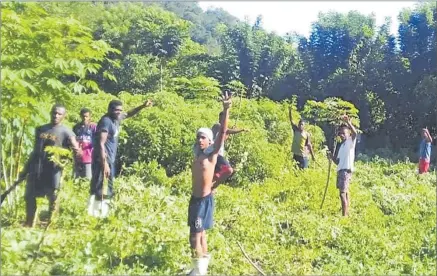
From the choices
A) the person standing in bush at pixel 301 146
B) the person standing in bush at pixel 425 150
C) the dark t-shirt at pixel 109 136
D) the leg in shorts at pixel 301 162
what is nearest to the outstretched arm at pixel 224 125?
the dark t-shirt at pixel 109 136

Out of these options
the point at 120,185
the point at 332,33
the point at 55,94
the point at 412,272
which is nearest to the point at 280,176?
the point at 120,185

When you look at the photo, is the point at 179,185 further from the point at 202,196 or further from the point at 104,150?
the point at 202,196

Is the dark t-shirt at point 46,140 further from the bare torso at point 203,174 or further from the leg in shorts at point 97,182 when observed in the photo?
the bare torso at point 203,174

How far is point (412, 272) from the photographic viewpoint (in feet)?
17.5

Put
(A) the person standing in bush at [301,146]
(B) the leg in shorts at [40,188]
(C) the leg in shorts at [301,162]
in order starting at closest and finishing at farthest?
1. (B) the leg in shorts at [40,188]
2. (A) the person standing in bush at [301,146]
3. (C) the leg in shorts at [301,162]

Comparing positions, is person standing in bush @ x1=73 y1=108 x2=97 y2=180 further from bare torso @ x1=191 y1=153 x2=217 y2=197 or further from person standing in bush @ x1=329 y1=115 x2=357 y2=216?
person standing in bush @ x1=329 y1=115 x2=357 y2=216

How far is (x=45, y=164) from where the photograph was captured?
5.38 metres

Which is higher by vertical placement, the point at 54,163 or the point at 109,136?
the point at 109,136

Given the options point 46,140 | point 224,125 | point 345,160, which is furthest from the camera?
point 345,160

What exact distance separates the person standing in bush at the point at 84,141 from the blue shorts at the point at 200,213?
8.48 feet

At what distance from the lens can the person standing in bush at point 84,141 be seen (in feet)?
23.0

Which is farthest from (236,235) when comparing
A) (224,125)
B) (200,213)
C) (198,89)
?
(198,89)

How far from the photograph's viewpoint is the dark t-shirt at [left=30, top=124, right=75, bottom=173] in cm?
527

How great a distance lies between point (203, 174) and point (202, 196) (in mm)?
175
